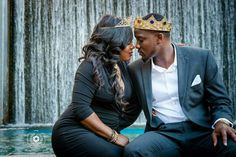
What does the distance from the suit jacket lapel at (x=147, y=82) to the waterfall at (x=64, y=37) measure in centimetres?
620

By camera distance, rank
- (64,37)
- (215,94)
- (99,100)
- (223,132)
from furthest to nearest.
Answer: (64,37), (215,94), (99,100), (223,132)

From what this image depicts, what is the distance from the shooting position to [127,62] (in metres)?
3.70

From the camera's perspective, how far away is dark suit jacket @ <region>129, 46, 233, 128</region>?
350 cm

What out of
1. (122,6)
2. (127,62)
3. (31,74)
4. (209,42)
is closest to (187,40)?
(209,42)

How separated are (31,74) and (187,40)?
3118 millimetres

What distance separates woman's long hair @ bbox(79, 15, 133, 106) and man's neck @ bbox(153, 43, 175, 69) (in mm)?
342

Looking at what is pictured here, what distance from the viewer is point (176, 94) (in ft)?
11.7

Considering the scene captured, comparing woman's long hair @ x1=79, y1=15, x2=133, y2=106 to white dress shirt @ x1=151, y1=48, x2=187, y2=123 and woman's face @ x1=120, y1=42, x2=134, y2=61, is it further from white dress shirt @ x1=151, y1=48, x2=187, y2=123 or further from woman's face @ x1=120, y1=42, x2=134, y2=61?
white dress shirt @ x1=151, y1=48, x2=187, y2=123

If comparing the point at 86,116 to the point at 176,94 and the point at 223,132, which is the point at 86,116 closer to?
the point at 176,94

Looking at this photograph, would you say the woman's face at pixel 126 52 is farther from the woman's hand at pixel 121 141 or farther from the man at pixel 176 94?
the woman's hand at pixel 121 141

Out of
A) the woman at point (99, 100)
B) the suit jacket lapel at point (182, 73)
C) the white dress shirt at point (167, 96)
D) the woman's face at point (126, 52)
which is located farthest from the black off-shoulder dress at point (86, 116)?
the suit jacket lapel at point (182, 73)

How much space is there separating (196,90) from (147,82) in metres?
0.33

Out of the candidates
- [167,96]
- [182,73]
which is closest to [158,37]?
[182,73]

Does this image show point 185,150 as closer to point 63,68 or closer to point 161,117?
point 161,117
